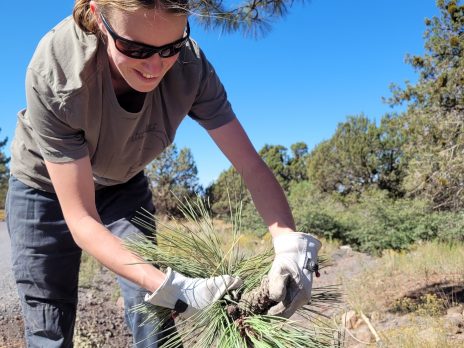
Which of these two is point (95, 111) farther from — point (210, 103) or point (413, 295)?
point (413, 295)

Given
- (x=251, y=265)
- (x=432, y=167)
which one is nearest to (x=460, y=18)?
(x=432, y=167)

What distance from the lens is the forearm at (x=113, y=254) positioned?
1094 millimetres

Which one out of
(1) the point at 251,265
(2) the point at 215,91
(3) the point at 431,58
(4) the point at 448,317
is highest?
(3) the point at 431,58

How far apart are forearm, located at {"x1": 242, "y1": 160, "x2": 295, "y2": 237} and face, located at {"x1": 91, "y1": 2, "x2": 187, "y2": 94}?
1.43 feet

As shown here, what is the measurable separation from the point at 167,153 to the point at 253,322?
41.4 ft

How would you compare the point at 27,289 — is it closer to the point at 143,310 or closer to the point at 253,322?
the point at 143,310

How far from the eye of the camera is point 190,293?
1089mm

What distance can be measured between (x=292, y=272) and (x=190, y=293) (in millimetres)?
258

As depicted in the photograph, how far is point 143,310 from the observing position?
50.4 inches

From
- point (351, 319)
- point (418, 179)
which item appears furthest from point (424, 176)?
point (351, 319)

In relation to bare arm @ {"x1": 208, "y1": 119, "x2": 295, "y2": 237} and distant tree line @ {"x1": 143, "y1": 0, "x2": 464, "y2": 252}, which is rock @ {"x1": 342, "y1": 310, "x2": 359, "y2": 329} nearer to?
distant tree line @ {"x1": 143, "y1": 0, "x2": 464, "y2": 252}

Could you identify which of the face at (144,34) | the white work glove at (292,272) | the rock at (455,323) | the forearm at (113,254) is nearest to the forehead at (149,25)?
the face at (144,34)

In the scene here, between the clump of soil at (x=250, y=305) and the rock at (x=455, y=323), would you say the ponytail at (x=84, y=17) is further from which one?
the rock at (x=455, y=323)

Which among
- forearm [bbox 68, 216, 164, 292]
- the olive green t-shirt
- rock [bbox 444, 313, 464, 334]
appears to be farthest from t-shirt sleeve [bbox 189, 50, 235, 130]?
rock [bbox 444, 313, 464, 334]
